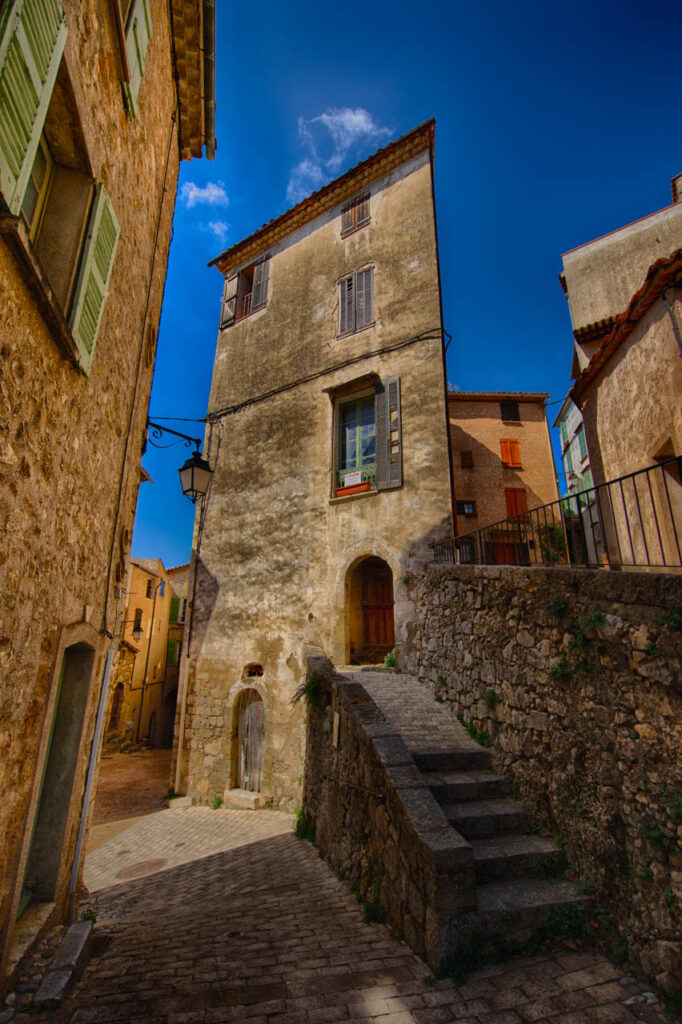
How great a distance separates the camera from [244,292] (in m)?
15.2

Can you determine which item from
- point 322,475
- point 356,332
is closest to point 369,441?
point 322,475

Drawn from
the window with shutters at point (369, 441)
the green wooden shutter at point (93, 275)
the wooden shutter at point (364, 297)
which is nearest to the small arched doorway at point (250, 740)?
the window with shutters at point (369, 441)

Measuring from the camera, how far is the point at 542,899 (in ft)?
11.1

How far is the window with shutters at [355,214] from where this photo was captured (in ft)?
41.5

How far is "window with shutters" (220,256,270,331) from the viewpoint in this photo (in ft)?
47.5

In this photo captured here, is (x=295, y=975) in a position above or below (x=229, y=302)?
below

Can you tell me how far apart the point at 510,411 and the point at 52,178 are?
1835cm

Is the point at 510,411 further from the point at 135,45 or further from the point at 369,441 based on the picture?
the point at 135,45

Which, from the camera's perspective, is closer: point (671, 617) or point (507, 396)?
point (671, 617)

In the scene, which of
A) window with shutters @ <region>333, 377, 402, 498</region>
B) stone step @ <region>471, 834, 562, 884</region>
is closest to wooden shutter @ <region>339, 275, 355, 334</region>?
window with shutters @ <region>333, 377, 402, 498</region>

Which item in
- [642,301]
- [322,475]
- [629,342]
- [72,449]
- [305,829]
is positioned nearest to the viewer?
[72,449]

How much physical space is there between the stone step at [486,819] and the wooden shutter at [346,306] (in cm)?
1077

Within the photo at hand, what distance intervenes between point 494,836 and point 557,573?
2.50 meters

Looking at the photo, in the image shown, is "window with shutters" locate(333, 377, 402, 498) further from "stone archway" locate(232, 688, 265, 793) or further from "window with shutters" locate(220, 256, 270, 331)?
"window with shutters" locate(220, 256, 270, 331)
